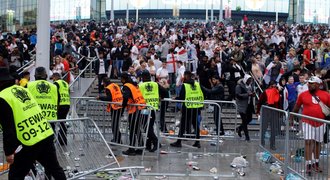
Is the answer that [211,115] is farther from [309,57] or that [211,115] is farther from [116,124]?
[309,57]

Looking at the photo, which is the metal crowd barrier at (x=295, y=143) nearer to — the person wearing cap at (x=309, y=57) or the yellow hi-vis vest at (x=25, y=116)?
Result: the yellow hi-vis vest at (x=25, y=116)

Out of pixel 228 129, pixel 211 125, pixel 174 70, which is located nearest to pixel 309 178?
pixel 211 125

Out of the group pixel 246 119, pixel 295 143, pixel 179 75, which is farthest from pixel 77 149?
pixel 179 75

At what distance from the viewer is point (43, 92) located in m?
9.51

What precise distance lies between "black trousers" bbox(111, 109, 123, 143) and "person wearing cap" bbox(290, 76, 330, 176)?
4.27 m

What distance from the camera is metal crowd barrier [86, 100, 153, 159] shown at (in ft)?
38.7

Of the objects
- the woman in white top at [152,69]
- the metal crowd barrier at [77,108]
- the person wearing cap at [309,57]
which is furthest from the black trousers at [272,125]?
the person wearing cap at [309,57]

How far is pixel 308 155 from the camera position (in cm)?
884

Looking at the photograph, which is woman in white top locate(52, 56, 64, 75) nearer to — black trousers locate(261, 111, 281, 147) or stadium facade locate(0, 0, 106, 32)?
black trousers locate(261, 111, 281, 147)

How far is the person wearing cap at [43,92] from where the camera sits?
9.45 m

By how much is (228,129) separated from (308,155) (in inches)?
271

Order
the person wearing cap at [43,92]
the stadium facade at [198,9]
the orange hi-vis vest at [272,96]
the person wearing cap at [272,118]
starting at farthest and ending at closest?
1. the stadium facade at [198,9]
2. the orange hi-vis vest at [272,96]
3. the person wearing cap at [272,118]
4. the person wearing cap at [43,92]

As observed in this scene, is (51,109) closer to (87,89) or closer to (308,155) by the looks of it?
(308,155)

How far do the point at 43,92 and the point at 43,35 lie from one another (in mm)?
2335
